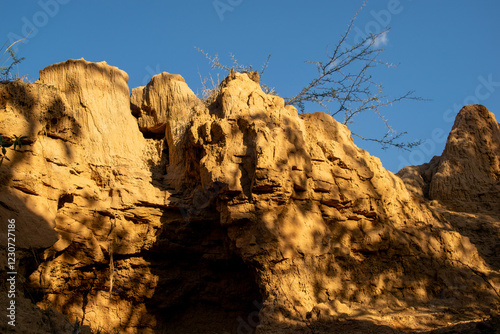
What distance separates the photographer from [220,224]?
6.87 meters

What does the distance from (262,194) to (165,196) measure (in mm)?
1859

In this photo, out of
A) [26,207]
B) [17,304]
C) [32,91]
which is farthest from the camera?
[32,91]

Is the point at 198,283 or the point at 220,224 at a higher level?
the point at 220,224

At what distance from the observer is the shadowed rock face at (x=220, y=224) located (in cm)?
615

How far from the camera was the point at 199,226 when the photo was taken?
736 centimetres

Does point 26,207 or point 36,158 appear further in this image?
point 36,158

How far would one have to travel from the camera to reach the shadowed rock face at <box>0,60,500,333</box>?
20.2 feet

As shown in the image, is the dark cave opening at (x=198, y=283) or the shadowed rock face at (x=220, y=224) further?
the dark cave opening at (x=198, y=283)

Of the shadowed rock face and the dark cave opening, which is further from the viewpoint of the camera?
the dark cave opening

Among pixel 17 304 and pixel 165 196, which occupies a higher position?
pixel 165 196

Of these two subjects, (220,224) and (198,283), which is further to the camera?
(198,283)

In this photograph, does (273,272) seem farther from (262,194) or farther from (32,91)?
(32,91)

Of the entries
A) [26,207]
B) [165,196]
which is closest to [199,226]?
[165,196]

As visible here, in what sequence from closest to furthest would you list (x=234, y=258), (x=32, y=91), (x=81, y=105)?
(x=32, y=91) → (x=234, y=258) → (x=81, y=105)
